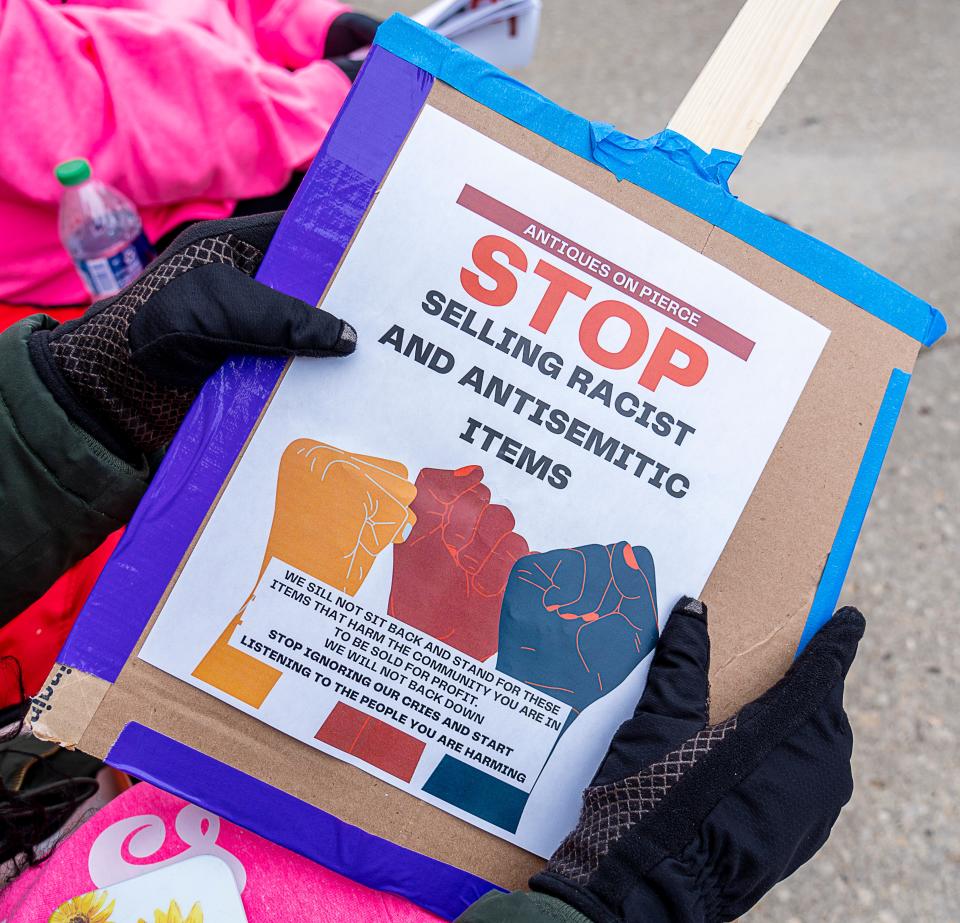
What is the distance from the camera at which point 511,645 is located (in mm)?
613

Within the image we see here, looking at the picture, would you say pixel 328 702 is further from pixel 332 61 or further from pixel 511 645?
pixel 332 61

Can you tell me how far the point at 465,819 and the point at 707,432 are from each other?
37 centimetres

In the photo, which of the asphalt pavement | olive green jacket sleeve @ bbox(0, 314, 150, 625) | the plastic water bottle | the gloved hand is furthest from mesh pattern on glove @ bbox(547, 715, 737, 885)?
the gloved hand

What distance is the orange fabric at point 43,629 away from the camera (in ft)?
2.59

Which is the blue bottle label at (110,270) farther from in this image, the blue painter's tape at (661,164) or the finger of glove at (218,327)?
the blue painter's tape at (661,164)

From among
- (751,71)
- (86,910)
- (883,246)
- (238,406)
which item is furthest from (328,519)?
(883,246)

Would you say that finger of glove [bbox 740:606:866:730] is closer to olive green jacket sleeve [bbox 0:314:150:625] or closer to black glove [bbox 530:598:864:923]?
black glove [bbox 530:598:864:923]

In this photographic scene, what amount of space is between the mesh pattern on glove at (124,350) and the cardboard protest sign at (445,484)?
0.09m

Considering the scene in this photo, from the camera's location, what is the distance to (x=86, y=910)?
0.59m

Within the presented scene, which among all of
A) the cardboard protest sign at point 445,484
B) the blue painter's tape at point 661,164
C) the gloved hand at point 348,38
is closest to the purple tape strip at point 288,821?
the cardboard protest sign at point 445,484

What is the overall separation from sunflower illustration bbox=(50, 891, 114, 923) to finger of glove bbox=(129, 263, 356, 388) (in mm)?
412

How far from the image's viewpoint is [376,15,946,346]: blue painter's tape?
600 millimetres

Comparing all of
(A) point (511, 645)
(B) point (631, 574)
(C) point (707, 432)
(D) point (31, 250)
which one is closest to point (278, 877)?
(A) point (511, 645)

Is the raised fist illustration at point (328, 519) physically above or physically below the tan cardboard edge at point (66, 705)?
above
